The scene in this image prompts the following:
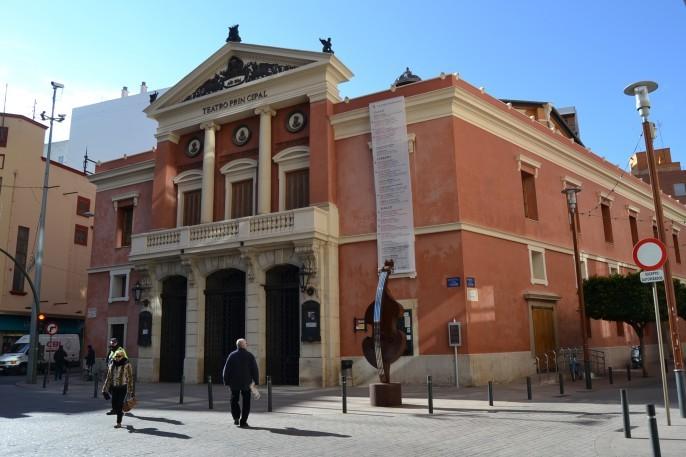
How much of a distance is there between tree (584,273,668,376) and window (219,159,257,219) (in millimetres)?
14440

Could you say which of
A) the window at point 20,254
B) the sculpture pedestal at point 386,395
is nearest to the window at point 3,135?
the window at point 20,254

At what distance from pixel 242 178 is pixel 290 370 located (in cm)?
853

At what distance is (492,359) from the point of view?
19875mm

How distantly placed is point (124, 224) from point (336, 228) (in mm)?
13447

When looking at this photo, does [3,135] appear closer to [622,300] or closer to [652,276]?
[622,300]

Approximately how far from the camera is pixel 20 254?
40.7 metres

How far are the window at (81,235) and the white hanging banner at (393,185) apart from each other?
33.1 m

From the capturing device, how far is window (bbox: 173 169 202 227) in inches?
1045

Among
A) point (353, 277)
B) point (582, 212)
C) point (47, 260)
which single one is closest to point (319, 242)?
point (353, 277)

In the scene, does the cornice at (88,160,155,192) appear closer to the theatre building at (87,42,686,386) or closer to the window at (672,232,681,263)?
the theatre building at (87,42,686,386)

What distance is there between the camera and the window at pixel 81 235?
151 feet

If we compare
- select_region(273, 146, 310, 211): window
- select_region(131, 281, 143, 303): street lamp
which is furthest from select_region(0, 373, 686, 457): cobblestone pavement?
select_region(273, 146, 310, 211): window

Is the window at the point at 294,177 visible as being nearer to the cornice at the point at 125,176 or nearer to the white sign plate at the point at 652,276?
the cornice at the point at 125,176

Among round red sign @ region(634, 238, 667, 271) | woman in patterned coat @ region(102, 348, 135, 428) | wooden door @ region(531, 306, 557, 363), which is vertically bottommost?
woman in patterned coat @ region(102, 348, 135, 428)
